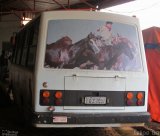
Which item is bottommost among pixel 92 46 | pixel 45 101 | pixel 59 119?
pixel 59 119

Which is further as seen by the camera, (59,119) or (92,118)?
(92,118)

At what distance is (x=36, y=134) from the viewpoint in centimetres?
853

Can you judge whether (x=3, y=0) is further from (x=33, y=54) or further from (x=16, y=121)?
(x=33, y=54)

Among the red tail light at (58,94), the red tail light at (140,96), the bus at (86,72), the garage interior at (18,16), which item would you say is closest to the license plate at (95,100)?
the bus at (86,72)

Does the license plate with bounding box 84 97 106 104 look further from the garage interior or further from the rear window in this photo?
the garage interior

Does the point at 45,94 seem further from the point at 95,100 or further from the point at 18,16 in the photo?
the point at 18,16

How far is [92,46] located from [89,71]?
497mm

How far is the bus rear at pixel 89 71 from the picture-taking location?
6.84 m

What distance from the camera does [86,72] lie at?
7.03 m

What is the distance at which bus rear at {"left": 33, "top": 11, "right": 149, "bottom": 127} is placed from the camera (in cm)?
684

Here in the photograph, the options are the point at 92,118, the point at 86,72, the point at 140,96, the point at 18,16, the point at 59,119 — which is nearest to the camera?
the point at 59,119

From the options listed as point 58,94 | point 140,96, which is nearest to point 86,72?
point 58,94

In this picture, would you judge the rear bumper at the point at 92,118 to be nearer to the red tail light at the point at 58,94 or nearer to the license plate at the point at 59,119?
the license plate at the point at 59,119

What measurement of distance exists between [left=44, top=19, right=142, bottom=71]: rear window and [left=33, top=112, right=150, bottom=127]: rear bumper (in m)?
0.86
